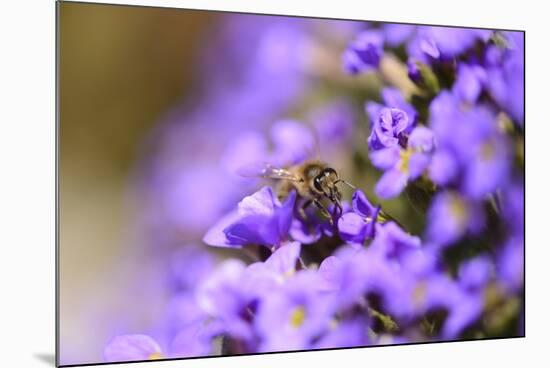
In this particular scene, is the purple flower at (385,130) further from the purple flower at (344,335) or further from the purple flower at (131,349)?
the purple flower at (131,349)

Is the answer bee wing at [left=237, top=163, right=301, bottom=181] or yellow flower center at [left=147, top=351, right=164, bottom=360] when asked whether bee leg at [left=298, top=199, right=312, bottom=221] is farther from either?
yellow flower center at [left=147, top=351, right=164, bottom=360]

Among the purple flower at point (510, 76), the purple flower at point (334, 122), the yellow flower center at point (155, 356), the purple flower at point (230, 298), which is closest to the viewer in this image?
the purple flower at point (230, 298)

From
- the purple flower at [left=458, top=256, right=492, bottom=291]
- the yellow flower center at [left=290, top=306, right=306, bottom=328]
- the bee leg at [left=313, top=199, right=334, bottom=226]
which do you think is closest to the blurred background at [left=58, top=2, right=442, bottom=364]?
the bee leg at [left=313, top=199, right=334, bottom=226]

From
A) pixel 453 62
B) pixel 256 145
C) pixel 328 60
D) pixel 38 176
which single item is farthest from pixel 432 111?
pixel 38 176

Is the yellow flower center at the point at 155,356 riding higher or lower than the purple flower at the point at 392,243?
lower

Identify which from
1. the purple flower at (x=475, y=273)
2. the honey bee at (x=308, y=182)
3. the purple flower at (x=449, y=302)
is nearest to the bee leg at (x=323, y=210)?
the honey bee at (x=308, y=182)

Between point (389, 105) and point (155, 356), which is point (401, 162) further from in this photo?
point (155, 356)

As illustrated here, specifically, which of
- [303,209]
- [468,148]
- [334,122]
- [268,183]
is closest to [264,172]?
[268,183]
